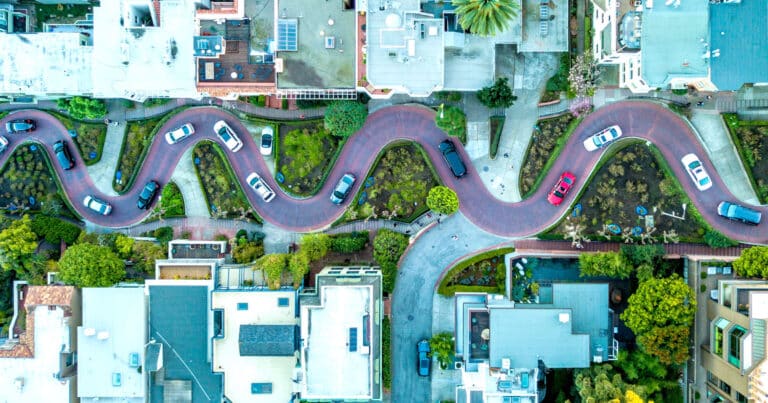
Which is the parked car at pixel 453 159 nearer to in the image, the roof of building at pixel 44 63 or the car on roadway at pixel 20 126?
the roof of building at pixel 44 63

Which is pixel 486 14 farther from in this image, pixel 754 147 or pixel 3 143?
pixel 3 143

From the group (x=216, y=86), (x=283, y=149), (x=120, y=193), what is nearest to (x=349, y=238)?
(x=283, y=149)

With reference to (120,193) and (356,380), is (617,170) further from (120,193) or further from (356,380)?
(120,193)

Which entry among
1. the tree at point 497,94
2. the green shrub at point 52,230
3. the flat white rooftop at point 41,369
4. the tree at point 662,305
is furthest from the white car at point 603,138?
the flat white rooftop at point 41,369

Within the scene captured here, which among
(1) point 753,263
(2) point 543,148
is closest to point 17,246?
(2) point 543,148

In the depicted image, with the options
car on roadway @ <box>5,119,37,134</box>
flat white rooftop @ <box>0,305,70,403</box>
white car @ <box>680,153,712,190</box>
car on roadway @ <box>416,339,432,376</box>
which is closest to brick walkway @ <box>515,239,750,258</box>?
white car @ <box>680,153,712,190</box>

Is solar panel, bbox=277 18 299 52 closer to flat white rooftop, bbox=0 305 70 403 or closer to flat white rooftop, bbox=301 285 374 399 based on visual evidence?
flat white rooftop, bbox=301 285 374 399
